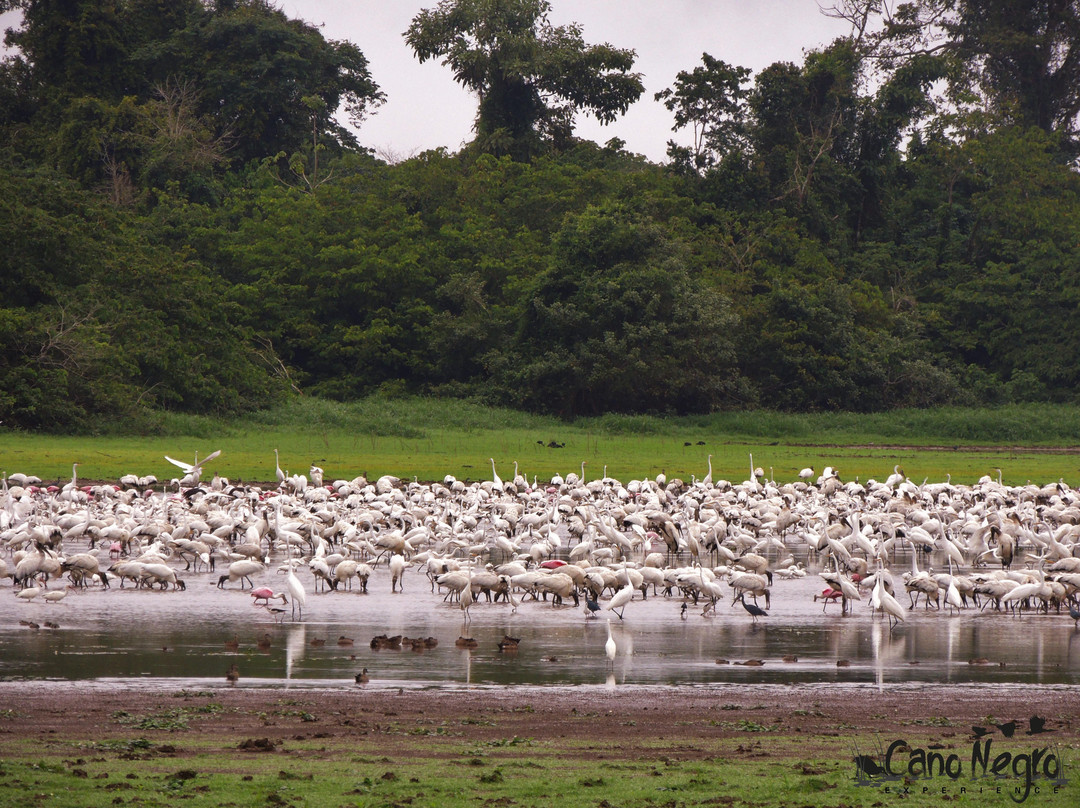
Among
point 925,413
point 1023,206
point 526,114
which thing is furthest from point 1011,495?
point 526,114

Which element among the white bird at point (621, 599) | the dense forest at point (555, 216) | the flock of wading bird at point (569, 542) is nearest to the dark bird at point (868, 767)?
the flock of wading bird at point (569, 542)

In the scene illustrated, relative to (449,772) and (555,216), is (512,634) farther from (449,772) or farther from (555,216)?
(555,216)

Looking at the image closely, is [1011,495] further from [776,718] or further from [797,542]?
[776,718]

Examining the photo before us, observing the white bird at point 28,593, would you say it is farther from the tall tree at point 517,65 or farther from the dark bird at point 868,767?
the tall tree at point 517,65

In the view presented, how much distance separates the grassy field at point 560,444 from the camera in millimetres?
31969

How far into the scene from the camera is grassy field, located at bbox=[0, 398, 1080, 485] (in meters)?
32.0

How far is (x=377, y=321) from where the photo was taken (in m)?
49.7

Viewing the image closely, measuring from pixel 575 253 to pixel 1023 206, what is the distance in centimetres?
2186

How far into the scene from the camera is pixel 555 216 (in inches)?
2148

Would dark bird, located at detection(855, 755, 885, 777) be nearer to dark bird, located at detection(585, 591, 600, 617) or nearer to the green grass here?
the green grass

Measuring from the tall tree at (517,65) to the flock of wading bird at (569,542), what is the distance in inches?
A: 1353

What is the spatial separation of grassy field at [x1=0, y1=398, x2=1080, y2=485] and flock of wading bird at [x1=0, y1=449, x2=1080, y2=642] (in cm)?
477

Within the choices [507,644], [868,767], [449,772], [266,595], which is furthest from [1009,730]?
[266,595]

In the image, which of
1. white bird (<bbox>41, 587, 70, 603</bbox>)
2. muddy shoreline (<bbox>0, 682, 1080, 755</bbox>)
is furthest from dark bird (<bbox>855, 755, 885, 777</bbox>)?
white bird (<bbox>41, 587, 70, 603</bbox>)
